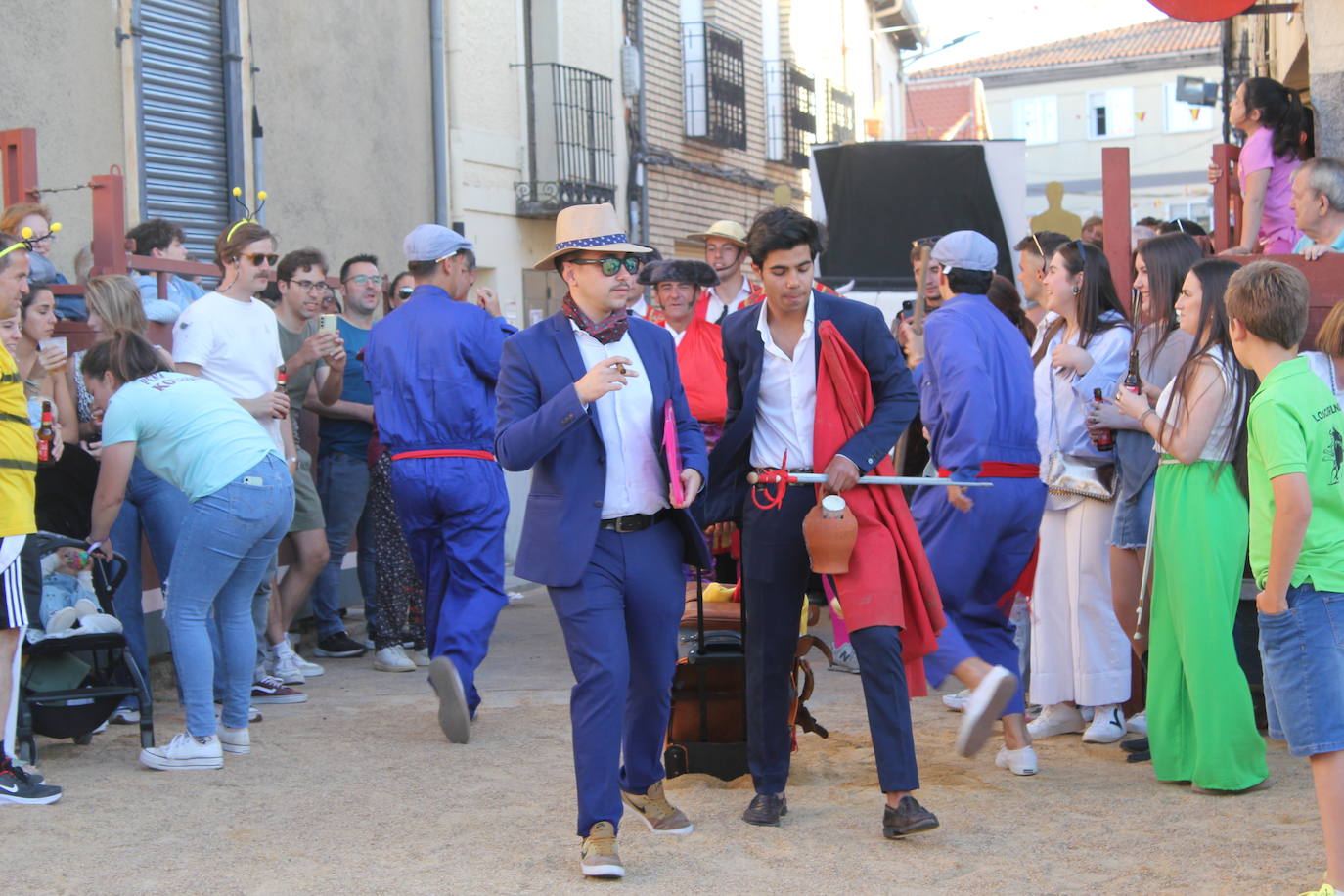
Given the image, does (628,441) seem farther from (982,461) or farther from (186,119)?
(186,119)

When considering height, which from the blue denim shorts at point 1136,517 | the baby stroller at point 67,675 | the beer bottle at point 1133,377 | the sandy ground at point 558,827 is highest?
the beer bottle at point 1133,377

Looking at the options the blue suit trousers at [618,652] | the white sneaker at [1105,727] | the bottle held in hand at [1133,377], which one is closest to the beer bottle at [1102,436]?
the bottle held in hand at [1133,377]

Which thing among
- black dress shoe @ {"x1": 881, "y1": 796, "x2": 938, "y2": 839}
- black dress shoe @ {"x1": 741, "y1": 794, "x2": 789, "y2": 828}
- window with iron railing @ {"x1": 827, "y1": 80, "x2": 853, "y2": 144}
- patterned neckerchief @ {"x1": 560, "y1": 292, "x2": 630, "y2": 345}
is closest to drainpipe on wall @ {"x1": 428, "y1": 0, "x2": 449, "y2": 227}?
patterned neckerchief @ {"x1": 560, "y1": 292, "x2": 630, "y2": 345}

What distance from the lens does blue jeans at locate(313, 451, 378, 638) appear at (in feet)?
29.8

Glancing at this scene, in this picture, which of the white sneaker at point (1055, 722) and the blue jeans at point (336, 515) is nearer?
the white sneaker at point (1055, 722)

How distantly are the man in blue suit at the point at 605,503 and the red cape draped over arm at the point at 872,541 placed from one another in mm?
496

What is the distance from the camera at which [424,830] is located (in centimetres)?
541

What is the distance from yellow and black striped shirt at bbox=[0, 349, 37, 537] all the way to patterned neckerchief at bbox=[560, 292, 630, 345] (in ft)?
6.93

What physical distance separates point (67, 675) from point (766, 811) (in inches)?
118

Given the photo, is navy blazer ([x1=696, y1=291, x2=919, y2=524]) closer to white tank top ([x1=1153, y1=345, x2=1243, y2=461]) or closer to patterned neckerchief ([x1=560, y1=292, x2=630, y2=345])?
patterned neckerchief ([x1=560, y1=292, x2=630, y2=345])

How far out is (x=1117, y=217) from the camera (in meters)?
7.84

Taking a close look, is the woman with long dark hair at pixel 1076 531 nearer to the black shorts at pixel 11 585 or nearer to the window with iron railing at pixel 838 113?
the black shorts at pixel 11 585

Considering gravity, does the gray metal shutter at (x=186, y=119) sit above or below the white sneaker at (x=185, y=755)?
above

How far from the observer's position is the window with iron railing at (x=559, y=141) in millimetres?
17469
